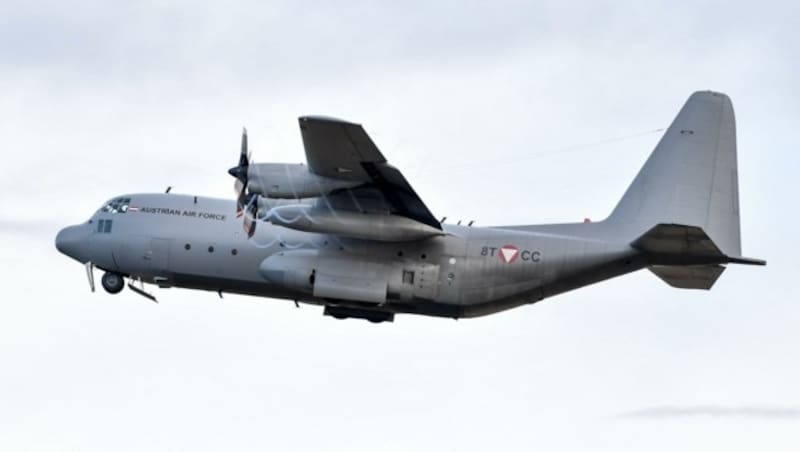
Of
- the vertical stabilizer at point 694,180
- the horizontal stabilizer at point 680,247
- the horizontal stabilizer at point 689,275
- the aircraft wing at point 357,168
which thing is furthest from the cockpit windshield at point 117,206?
the horizontal stabilizer at point 689,275

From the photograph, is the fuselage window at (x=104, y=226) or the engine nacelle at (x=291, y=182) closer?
the engine nacelle at (x=291, y=182)

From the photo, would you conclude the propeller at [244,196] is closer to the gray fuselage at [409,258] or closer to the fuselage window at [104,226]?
the gray fuselage at [409,258]

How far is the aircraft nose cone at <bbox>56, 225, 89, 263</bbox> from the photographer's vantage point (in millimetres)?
31172

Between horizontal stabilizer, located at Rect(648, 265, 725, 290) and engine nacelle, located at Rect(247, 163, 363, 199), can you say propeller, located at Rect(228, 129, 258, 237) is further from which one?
horizontal stabilizer, located at Rect(648, 265, 725, 290)

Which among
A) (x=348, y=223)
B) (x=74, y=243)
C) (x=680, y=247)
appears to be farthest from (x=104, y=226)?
→ (x=680, y=247)

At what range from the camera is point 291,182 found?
27281 millimetres

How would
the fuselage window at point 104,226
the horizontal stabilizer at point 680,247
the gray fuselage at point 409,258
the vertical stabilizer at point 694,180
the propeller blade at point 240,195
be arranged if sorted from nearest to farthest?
the horizontal stabilizer at point 680,247
the vertical stabilizer at point 694,180
the gray fuselage at point 409,258
the propeller blade at point 240,195
the fuselage window at point 104,226

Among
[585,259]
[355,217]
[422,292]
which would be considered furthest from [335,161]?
[585,259]

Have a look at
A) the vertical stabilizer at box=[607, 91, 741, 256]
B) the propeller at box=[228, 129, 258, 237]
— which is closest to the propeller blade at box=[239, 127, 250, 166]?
the propeller at box=[228, 129, 258, 237]

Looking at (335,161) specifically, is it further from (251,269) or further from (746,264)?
(746,264)

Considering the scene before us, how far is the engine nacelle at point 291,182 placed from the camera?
27.3 metres

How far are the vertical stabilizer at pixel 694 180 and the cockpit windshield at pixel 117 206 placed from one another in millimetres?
10034

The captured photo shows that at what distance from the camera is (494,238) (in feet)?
95.7

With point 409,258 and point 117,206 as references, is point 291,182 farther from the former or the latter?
point 117,206
